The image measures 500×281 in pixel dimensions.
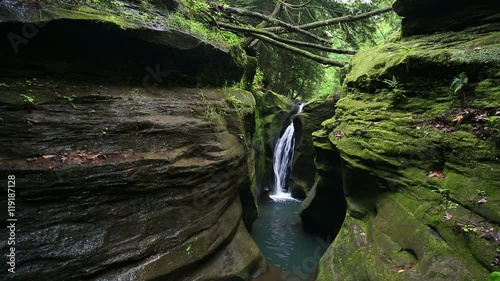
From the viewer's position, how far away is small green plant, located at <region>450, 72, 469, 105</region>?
5.07m

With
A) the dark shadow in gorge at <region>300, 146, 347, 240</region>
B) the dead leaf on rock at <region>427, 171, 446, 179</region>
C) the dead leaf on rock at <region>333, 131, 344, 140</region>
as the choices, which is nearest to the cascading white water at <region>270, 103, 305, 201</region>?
the dark shadow in gorge at <region>300, 146, 347, 240</region>

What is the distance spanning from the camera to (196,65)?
22.5 feet

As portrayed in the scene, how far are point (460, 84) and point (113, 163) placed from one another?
5744 mm

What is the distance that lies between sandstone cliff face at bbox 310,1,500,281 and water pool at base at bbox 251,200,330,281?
140 cm

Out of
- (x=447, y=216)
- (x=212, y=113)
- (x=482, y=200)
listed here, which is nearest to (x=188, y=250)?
(x=212, y=113)

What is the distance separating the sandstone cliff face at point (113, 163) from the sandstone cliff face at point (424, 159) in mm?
2480

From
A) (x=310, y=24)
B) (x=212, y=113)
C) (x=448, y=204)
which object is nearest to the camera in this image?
(x=448, y=204)

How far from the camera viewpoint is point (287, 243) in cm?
888

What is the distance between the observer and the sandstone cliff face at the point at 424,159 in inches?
160

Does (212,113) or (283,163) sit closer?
(212,113)

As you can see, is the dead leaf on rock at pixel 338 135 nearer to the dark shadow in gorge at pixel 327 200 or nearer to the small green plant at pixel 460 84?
the dark shadow in gorge at pixel 327 200

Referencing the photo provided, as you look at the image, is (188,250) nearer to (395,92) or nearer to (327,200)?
(395,92)

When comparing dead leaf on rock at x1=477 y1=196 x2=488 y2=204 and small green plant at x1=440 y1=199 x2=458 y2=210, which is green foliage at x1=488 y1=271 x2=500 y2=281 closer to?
dead leaf on rock at x1=477 y1=196 x2=488 y2=204

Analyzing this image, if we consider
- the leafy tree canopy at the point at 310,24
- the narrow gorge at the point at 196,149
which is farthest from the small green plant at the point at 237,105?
the leafy tree canopy at the point at 310,24
